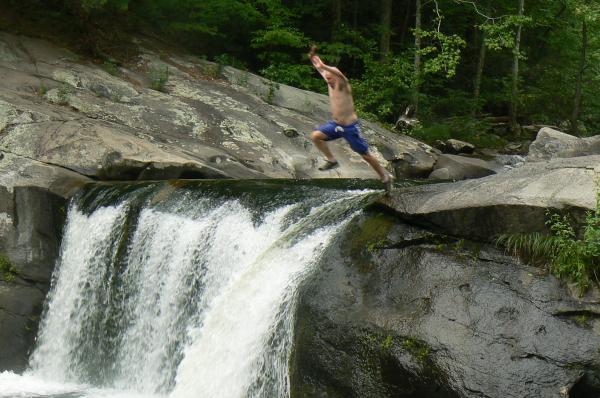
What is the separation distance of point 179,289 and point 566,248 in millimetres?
4411

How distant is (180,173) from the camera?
10.0 m

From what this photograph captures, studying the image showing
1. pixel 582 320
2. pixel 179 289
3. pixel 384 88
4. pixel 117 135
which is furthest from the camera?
pixel 384 88

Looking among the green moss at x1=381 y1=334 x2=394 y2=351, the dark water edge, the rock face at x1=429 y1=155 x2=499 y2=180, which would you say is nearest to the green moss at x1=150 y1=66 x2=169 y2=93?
the dark water edge

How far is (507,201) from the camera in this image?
18.1 feet

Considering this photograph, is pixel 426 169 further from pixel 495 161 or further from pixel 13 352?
pixel 13 352

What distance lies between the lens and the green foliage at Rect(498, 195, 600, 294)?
16.1ft

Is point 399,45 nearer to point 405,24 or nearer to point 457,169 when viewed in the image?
point 405,24

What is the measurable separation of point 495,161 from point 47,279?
33.2ft

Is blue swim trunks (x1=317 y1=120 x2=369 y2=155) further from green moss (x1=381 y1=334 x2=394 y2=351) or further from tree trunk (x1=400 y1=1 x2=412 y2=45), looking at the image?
tree trunk (x1=400 y1=1 x2=412 y2=45)

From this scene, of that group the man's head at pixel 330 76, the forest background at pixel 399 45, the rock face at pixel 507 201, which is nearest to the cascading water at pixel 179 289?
the rock face at pixel 507 201

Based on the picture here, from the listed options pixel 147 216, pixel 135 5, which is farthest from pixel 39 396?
pixel 135 5

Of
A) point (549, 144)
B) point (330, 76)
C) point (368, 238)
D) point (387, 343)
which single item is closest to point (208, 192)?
point (330, 76)

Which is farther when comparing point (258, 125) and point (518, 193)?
point (258, 125)

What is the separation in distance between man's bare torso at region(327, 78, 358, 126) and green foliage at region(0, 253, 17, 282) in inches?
195
